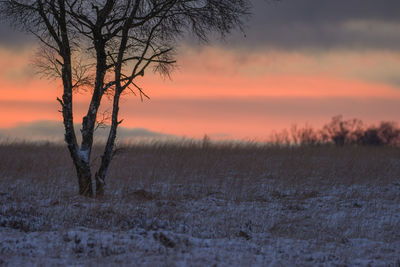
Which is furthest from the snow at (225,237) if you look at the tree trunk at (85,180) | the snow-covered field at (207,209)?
the tree trunk at (85,180)

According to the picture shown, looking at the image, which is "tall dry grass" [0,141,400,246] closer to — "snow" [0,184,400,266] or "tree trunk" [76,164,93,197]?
"snow" [0,184,400,266]

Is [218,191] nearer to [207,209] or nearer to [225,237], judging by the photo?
[207,209]

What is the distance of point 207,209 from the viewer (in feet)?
38.4

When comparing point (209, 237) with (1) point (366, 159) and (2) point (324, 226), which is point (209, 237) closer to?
(2) point (324, 226)

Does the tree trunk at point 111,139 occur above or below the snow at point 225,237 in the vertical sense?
above

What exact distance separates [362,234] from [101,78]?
762cm

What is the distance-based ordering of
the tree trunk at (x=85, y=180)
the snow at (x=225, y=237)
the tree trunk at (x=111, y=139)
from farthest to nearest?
1. the tree trunk at (x=85, y=180)
2. the tree trunk at (x=111, y=139)
3. the snow at (x=225, y=237)

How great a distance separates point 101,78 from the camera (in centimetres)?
1272

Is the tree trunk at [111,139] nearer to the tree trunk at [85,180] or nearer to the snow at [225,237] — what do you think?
the tree trunk at [85,180]

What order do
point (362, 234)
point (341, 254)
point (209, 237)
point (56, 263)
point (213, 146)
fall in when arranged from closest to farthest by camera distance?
point (56, 263) → point (341, 254) → point (209, 237) → point (362, 234) → point (213, 146)

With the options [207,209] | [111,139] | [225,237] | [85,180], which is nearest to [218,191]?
[207,209]

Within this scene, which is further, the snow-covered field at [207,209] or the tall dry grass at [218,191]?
the tall dry grass at [218,191]

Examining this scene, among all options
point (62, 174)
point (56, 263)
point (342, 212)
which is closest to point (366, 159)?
point (342, 212)

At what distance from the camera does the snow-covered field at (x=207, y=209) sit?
745 cm
